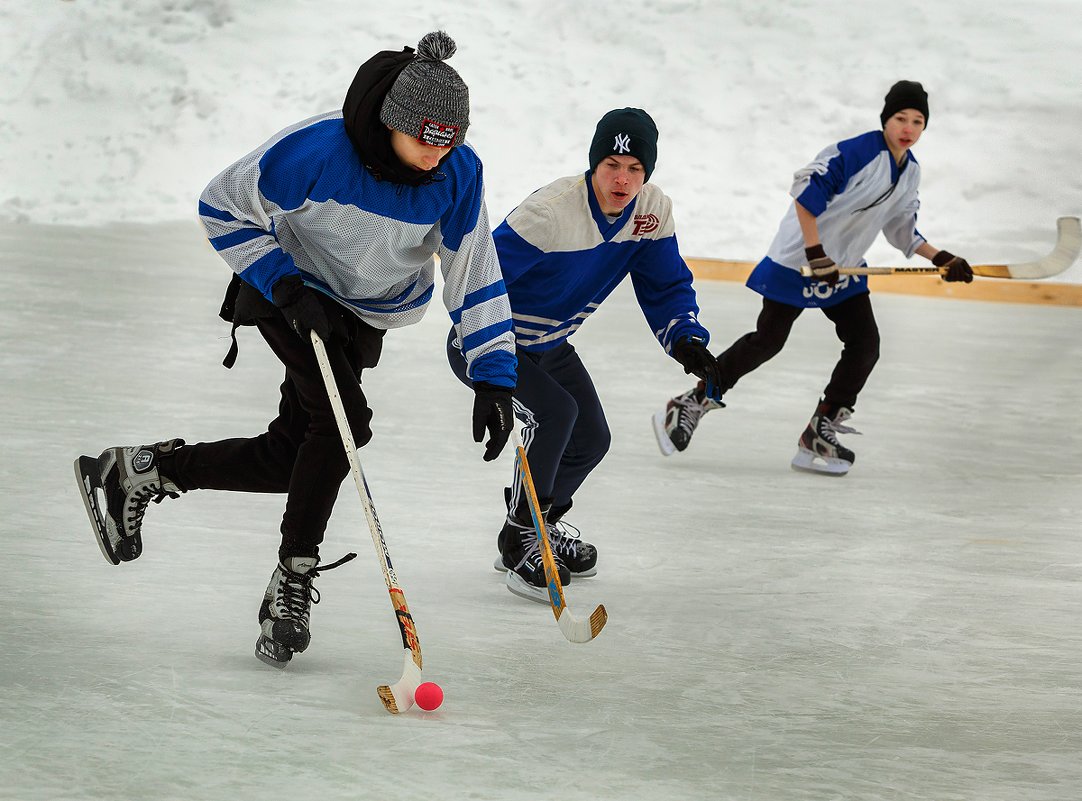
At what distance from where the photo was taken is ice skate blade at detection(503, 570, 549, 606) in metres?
2.46

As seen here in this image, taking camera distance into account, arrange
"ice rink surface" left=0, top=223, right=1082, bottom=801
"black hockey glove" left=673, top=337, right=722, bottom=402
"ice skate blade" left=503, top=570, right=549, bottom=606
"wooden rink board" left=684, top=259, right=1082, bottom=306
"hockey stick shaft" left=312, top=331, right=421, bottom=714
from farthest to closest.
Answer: "wooden rink board" left=684, top=259, right=1082, bottom=306, "black hockey glove" left=673, top=337, right=722, bottom=402, "ice skate blade" left=503, top=570, right=549, bottom=606, "hockey stick shaft" left=312, top=331, right=421, bottom=714, "ice rink surface" left=0, top=223, right=1082, bottom=801

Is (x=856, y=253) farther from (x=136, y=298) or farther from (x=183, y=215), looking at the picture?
(x=183, y=215)

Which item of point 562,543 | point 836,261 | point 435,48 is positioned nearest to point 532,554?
point 562,543

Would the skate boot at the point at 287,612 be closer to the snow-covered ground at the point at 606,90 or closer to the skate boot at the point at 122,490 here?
the skate boot at the point at 122,490

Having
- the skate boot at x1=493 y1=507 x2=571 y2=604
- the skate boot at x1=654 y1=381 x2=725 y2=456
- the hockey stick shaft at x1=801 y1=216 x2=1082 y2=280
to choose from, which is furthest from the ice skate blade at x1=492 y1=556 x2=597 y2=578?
the hockey stick shaft at x1=801 y1=216 x2=1082 y2=280

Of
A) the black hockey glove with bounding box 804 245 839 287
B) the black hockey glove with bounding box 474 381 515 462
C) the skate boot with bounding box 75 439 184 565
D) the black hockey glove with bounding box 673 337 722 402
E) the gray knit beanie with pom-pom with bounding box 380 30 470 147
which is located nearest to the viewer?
the gray knit beanie with pom-pom with bounding box 380 30 470 147

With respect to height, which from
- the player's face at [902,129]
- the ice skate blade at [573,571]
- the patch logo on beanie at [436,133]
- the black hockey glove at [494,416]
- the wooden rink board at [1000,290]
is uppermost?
the patch logo on beanie at [436,133]

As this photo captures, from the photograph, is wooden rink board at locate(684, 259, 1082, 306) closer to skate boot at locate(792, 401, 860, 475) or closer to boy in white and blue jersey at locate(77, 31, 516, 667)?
skate boot at locate(792, 401, 860, 475)

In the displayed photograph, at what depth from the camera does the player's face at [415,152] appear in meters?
1.92

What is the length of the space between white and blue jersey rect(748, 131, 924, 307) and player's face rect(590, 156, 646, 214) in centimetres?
141

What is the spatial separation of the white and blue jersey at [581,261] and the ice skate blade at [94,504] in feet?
2.66

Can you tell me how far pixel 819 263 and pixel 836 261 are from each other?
0.23 metres

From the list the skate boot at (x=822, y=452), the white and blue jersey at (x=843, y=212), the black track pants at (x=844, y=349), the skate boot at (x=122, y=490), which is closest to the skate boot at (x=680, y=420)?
the black track pants at (x=844, y=349)

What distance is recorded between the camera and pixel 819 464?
3.83 meters
